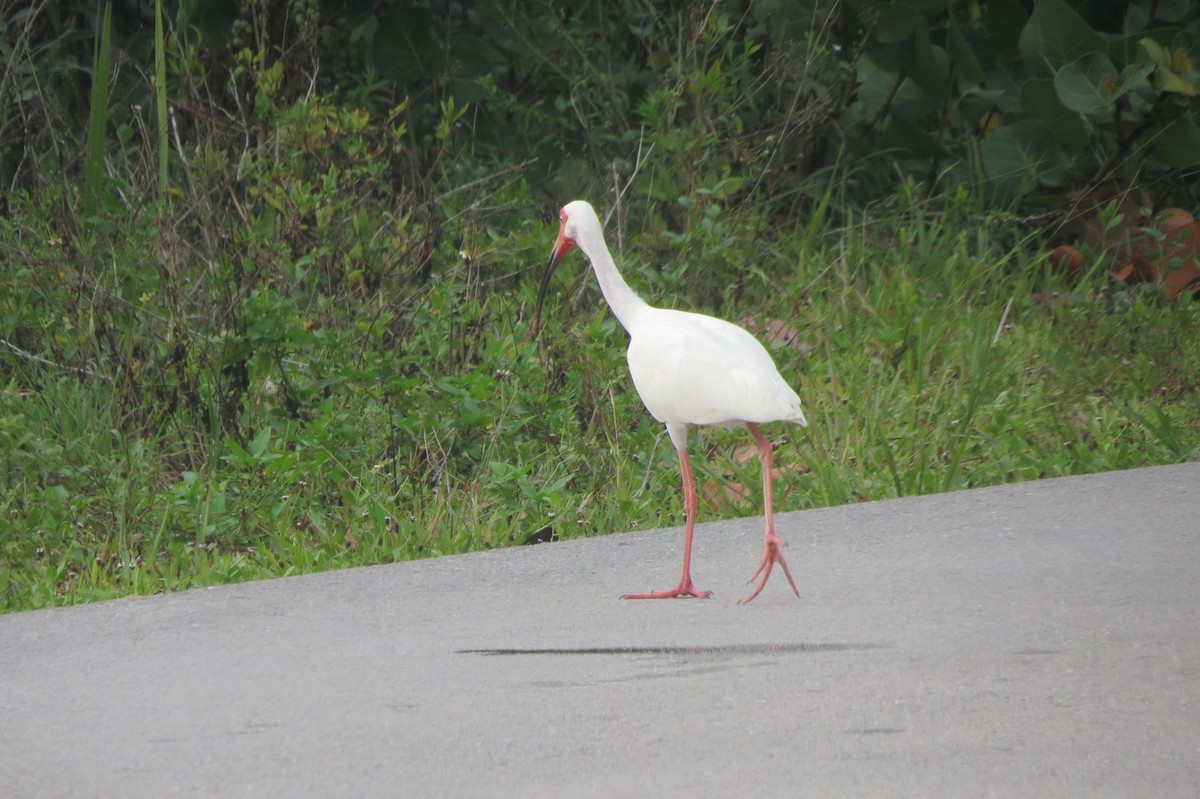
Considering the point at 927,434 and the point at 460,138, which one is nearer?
the point at 927,434

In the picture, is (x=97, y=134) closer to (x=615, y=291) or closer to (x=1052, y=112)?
(x=615, y=291)

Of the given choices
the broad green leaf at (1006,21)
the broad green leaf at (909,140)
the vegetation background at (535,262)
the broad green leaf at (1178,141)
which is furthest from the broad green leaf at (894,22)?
the broad green leaf at (1178,141)

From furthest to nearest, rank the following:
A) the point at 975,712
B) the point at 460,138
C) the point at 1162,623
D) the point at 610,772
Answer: the point at 460,138, the point at 1162,623, the point at 975,712, the point at 610,772

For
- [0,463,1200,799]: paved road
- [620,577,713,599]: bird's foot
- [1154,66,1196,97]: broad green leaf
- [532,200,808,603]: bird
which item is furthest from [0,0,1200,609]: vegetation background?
[620,577,713,599]: bird's foot

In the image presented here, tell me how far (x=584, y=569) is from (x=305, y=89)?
14.1 feet

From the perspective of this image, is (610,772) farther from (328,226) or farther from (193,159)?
(193,159)

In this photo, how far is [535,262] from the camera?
8211 mm

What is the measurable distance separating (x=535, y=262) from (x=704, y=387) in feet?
10.8

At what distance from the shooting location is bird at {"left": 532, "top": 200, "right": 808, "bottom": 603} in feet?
16.0

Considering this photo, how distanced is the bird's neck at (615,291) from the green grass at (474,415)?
79cm

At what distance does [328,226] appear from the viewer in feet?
24.6

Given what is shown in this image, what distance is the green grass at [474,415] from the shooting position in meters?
6.00

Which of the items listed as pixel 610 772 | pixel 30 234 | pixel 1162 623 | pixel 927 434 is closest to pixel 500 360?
pixel 927 434

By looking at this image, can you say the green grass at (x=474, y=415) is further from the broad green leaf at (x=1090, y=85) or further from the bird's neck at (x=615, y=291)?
the broad green leaf at (x=1090, y=85)
